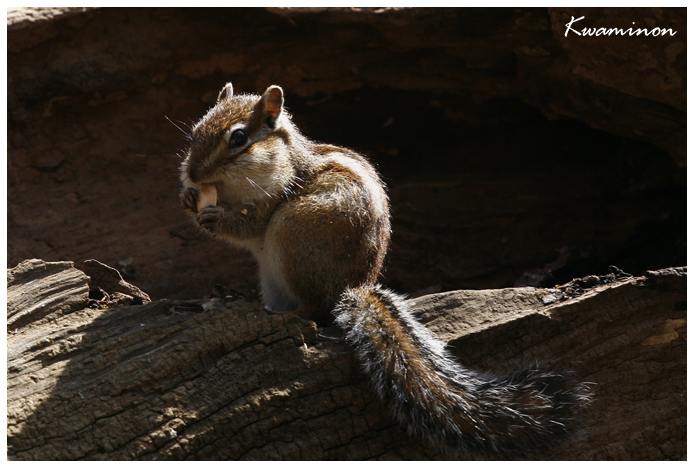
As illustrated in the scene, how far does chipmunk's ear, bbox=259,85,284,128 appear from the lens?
15.0 ft

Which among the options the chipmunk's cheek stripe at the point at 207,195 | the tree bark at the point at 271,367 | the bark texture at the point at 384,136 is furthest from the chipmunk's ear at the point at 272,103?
the bark texture at the point at 384,136

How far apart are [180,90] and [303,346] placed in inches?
174

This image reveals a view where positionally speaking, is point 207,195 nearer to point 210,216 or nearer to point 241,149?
point 210,216

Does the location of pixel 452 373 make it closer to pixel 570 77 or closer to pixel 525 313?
pixel 525 313

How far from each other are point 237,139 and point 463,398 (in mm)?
2424

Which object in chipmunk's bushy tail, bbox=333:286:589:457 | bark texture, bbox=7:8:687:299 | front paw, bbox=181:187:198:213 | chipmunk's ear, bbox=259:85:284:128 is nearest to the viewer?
chipmunk's bushy tail, bbox=333:286:589:457

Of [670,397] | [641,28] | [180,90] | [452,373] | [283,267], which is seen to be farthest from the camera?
[180,90]

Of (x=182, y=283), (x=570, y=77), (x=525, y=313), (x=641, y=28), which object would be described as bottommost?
(x=182, y=283)

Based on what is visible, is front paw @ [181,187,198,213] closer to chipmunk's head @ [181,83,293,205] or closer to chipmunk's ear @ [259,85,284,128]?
chipmunk's head @ [181,83,293,205]

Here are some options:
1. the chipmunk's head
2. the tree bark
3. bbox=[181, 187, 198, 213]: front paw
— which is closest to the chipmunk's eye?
the chipmunk's head

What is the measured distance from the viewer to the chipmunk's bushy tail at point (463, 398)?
337 cm

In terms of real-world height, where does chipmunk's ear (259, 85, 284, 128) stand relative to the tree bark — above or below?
above

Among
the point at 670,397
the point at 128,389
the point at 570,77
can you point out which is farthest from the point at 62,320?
the point at 570,77

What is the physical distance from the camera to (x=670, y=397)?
375 cm
